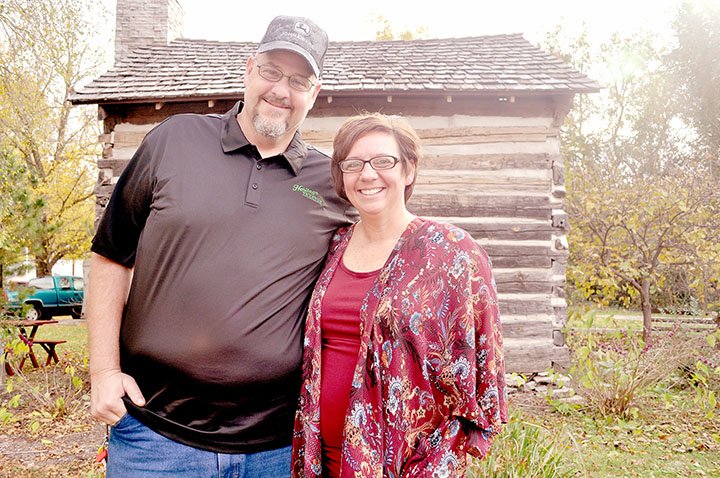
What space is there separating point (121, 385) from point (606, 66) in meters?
25.1

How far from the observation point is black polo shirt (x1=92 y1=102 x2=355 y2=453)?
2.03 meters

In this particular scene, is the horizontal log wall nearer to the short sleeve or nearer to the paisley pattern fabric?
the short sleeve

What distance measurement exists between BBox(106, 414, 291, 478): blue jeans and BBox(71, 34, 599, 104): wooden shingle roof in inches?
208

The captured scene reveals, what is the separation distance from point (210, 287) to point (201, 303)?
0.23 feet

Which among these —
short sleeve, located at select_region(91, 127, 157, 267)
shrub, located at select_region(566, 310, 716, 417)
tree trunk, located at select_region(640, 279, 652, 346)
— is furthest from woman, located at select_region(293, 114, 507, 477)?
tree trunk, located at select_region(640, 279, 652, 346)

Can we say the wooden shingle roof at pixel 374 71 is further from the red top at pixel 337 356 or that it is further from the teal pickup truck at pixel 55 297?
the teal pickup truck at pixel 55 297

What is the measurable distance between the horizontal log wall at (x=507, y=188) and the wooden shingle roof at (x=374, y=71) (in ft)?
0.90

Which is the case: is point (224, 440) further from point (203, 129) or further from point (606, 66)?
point (606, 66)

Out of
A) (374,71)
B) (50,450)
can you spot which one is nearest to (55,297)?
(50,450)

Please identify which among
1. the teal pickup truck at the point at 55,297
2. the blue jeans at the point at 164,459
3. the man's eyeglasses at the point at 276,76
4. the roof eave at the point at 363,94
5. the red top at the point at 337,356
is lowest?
the teal pickup truck at the point at 55,297

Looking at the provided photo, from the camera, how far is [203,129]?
7.41 ft

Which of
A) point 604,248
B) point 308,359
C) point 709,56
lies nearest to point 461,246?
point 308,359

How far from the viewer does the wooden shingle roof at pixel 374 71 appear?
6.82 meters

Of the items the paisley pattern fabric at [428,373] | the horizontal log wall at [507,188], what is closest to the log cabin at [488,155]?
the horizontal log wall at [507,188]
